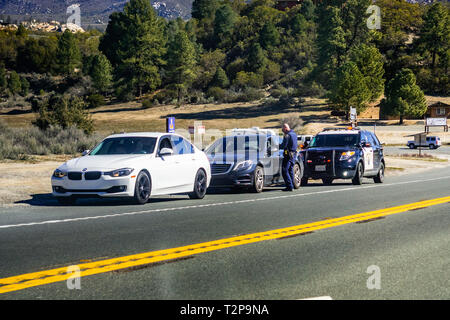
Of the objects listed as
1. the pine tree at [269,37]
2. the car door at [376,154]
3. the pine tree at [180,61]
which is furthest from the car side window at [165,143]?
the pine tree at [269,37]

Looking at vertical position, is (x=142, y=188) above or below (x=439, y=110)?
below

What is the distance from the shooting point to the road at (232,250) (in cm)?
568

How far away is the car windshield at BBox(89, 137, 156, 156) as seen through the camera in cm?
1378

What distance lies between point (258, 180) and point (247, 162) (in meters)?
0.58

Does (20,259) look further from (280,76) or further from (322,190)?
(280,76)

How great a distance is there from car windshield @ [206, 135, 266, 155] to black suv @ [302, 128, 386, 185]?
2751 millimetres

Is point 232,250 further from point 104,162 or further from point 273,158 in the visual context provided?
point 273,158

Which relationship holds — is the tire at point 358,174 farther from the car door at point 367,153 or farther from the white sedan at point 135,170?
the white sedan at point 135,170

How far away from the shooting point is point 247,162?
1623 cm

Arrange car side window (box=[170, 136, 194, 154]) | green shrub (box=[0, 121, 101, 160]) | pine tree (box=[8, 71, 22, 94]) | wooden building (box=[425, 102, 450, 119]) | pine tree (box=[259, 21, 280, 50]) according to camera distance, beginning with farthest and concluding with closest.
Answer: pine tree (box=[259, 21, 280, 50]) < pine tree (box=[8, 71, 22, 94]) < wooden building (box=[425, 102, 450, 119]) < green shrub (box=[0, 121, 101, 160]) < car side window (box=[170, 136, 194, 154])

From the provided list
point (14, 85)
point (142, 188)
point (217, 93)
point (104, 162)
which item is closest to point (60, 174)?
point (104, 162)

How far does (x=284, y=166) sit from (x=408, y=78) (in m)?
71.5

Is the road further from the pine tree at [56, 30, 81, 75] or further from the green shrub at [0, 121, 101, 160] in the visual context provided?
the pine tree at [56, 30, 81, 75]

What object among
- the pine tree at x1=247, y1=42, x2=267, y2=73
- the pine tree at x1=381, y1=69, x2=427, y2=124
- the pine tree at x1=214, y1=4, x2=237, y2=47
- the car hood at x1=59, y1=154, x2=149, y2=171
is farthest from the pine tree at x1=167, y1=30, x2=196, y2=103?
the car hood at x1=59, y1=154, x2=149, y2=171
